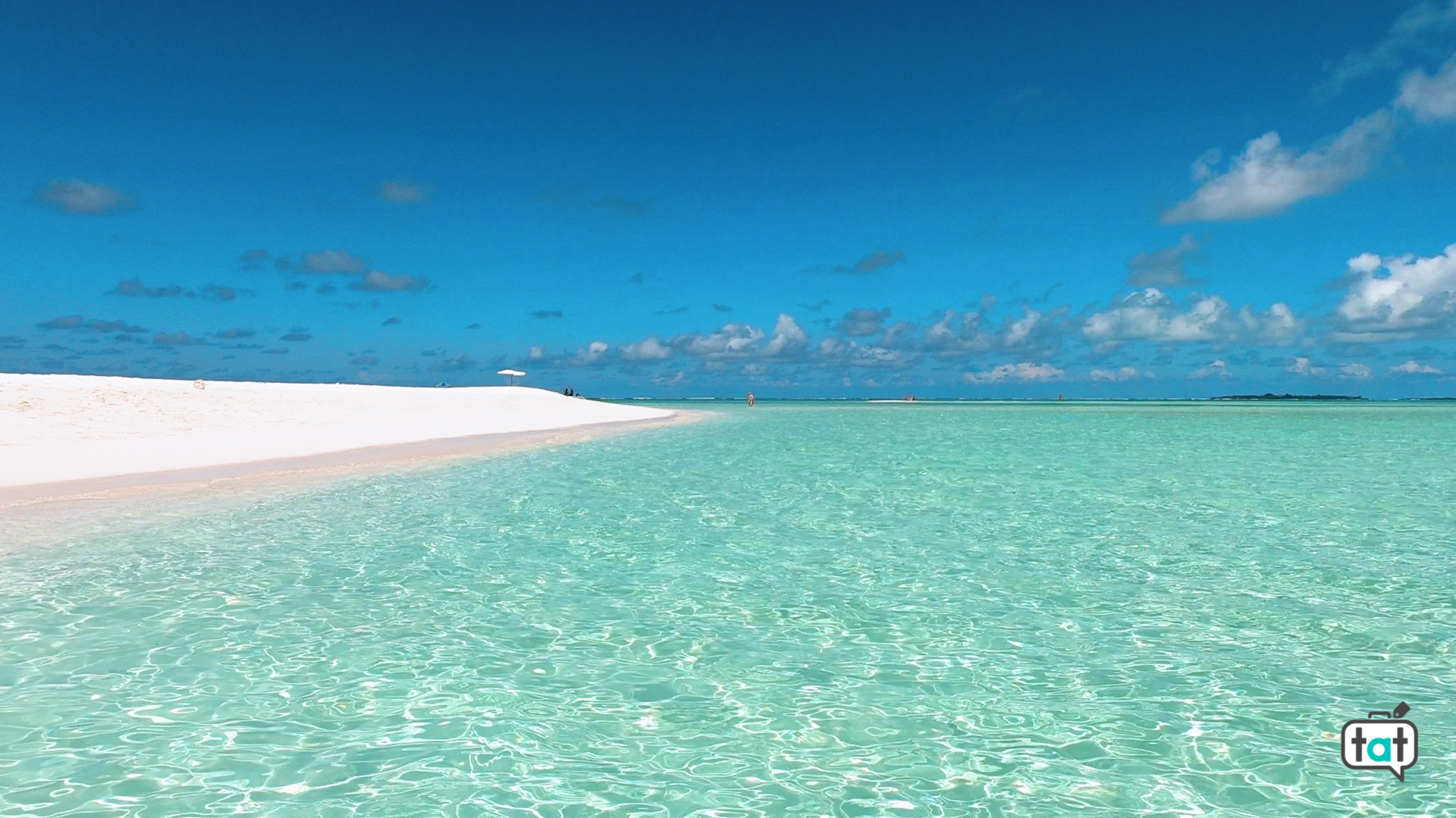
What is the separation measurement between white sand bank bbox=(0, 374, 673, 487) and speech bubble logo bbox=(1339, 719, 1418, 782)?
992 inches

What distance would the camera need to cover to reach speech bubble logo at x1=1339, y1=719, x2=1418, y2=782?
5633mm

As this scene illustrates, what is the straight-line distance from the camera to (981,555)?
12680 millimetres

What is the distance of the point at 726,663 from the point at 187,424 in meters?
39.7

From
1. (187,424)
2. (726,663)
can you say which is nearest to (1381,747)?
(726,663)

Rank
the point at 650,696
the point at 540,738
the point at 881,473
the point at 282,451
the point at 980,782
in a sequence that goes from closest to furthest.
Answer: the point at 980,782 → the point at 540,738 → the point at 650,696 → the point at 881,473 → the point at 282,451

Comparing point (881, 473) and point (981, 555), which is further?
point (881, 473)

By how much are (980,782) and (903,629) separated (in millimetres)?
3380

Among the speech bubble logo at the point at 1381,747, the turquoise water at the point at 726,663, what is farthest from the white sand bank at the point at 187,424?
the speech bubble logo at the point at 1381,747

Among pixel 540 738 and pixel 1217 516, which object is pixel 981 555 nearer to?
pixel 1217 516

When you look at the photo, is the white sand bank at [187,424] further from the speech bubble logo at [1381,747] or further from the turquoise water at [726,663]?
the speech bubble logo at [1381,747]

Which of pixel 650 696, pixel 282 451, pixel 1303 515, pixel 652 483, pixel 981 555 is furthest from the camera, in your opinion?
pixel 282 451

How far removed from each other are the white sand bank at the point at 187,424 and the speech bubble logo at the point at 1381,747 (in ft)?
82.7

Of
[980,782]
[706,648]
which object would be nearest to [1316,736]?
[980,782]

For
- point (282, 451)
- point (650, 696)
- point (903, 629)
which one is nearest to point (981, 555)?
point (903, 629)
